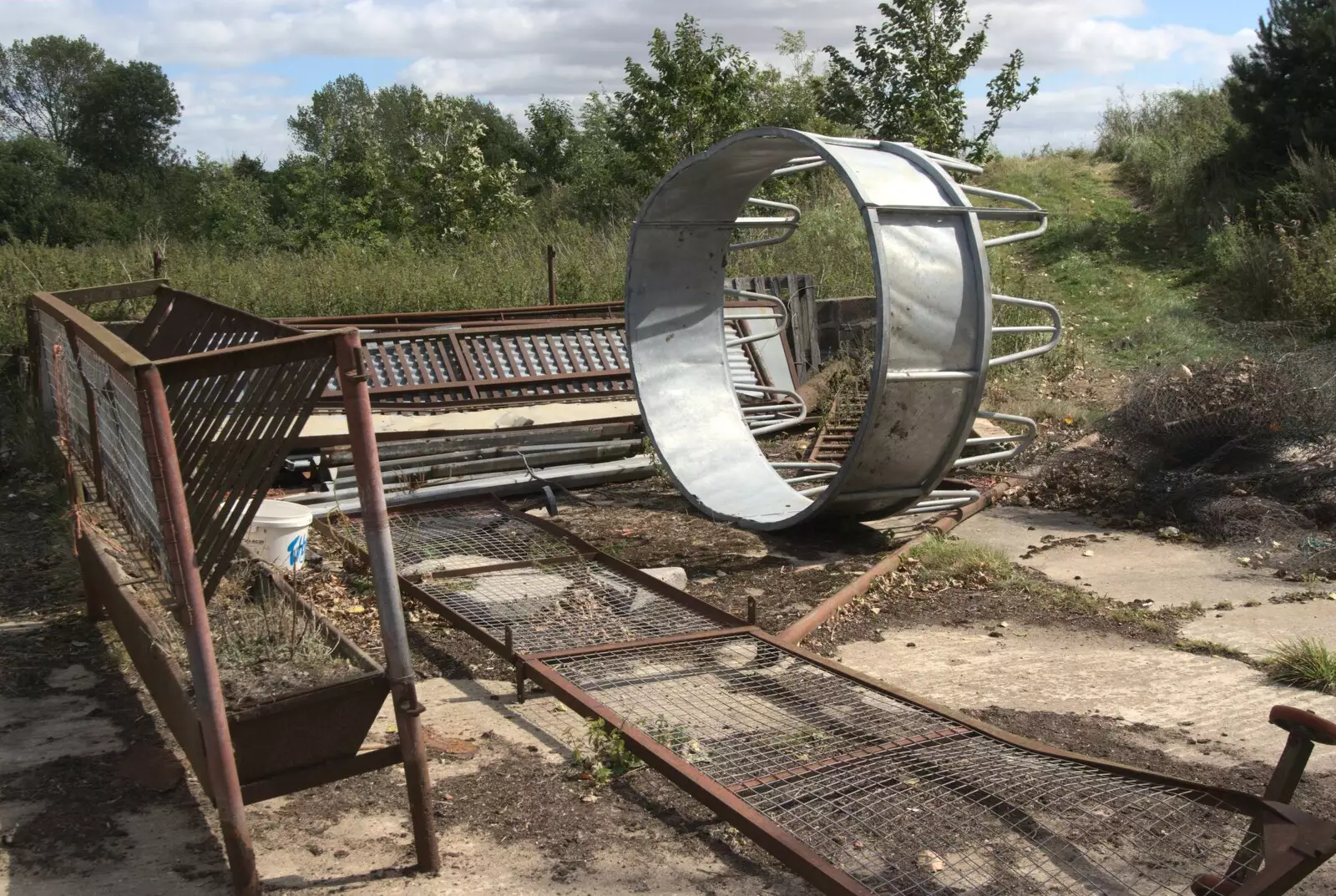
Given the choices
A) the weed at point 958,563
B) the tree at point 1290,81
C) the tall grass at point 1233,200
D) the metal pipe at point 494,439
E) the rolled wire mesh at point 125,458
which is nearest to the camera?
the rolled wire mesh at point 125,458

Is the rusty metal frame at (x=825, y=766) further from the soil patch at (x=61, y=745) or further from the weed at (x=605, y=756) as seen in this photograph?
the soil patch at (x=61, y=745)

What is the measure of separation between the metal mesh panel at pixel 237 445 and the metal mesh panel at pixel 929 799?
68.9 inches

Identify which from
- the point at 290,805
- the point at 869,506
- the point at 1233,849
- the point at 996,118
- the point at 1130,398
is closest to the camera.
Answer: the point at 1233,849

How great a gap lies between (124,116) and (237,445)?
212ft

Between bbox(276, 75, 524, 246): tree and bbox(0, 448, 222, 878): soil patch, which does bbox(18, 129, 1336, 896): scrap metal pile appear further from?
bbox(276, 75, 524, 246): tree

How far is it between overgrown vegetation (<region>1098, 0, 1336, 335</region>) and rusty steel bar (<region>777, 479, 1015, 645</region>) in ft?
21.2

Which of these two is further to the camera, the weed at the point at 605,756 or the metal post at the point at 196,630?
the weed at the point at 605,756

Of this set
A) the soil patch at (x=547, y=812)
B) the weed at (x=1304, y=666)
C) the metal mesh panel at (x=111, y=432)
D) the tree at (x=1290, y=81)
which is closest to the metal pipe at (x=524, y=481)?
the metal mesh panel at (x=111, y=432)

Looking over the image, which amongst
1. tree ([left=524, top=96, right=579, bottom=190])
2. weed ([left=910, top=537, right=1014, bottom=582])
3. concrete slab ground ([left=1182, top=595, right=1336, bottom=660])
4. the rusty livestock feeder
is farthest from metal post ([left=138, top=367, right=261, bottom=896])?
tree ([left=524, top=96, right=579, bottom=190])

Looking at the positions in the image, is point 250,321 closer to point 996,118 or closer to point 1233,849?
point 1233,849

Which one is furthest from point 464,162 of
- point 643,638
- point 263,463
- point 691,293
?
point 263,463

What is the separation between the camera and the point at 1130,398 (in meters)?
8.91

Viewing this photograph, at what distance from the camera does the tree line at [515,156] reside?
63.3 feet

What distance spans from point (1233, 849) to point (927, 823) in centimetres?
91
